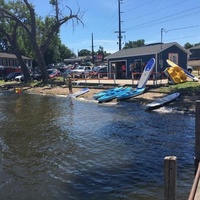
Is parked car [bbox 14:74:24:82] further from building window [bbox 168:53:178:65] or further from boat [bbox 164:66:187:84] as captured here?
boat [bbox 164:66:187:84]

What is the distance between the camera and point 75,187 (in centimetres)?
754

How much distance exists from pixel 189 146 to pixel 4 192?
6.23 m

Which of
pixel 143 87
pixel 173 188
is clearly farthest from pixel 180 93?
pixel 173 188

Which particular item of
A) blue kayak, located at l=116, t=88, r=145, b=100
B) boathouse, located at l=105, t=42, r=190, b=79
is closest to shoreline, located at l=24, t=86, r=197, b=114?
blue kayak, located at l=116, t=88, r=145, b=100

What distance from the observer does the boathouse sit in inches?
1362

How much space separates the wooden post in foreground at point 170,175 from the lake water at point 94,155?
8.43 feet

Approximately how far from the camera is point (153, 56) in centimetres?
3450

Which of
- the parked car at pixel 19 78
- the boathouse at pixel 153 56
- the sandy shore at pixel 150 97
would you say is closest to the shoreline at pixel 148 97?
the sandy shore at pixel 150 97

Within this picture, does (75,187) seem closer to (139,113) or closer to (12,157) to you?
(12,157)

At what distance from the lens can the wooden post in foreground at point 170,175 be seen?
4.07m

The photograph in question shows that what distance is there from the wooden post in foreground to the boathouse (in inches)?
1185

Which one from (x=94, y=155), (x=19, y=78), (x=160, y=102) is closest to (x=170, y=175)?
(x=94, y=155)

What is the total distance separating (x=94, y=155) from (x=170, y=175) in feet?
19.5

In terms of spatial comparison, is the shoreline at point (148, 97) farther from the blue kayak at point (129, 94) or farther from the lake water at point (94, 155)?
the lake water at point (94, 155)
